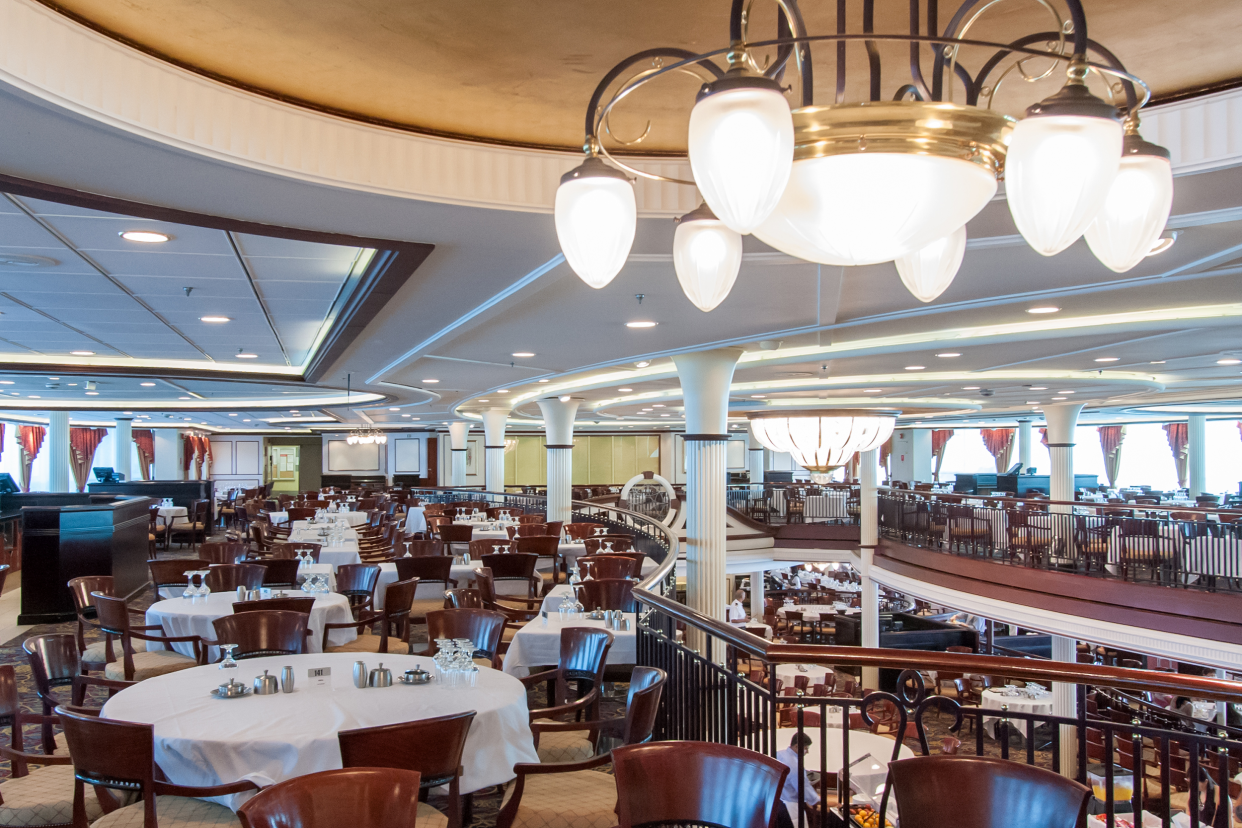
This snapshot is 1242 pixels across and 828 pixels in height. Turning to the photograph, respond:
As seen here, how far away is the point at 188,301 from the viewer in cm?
682

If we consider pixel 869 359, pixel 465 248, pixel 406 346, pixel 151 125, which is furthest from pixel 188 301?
pixel 869 359

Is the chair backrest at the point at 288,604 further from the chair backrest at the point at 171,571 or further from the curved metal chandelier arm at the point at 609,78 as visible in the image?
the curved metal chandelier arm at the point at 609,78

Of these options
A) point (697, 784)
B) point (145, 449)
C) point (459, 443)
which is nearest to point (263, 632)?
point (697, 784)

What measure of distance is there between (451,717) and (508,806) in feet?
1.65

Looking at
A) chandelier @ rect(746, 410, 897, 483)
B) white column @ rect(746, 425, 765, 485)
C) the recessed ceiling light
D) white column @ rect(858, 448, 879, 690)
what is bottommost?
white column @ rect(858, 448, 879, 690)

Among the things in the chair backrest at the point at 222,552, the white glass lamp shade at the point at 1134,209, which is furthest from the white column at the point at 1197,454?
the white glass lamp shade at the point at 1134,209

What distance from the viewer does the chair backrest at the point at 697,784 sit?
2.40 m

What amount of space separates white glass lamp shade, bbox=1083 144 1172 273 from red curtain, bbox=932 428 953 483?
113ft

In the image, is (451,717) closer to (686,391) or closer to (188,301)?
(188,301)

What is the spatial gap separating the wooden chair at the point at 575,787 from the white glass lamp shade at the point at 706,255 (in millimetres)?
1677

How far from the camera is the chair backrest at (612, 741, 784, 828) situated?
2.40 meters

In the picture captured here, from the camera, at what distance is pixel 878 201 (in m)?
1.65

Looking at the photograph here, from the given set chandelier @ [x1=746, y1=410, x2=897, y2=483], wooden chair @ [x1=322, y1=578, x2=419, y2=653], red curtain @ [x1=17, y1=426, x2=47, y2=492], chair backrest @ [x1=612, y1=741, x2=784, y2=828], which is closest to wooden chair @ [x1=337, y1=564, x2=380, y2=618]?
wooden chair @ [x1=322, y1=578, x2=419, y2=653]

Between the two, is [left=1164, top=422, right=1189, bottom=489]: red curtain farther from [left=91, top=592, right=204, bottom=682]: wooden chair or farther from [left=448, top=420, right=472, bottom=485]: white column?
[left=91, top=592, right=204, bottom=682]: wooden chair
